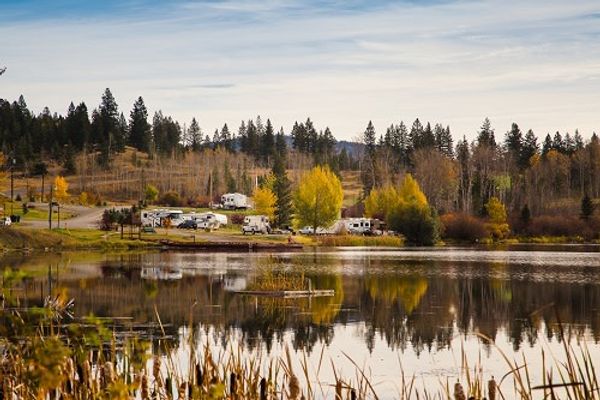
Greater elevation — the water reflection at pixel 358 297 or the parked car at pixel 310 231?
the parked car at pixel 310 231

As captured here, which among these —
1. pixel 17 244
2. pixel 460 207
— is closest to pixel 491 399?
pixel 17 244

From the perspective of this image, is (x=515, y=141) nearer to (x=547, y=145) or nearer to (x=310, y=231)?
(x=547, y=145)

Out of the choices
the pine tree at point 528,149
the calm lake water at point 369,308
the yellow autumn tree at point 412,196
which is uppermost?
the pine tree at point 528,149

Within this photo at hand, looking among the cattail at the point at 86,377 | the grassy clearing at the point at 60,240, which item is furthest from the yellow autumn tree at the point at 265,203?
the cattail at the point at 86,377

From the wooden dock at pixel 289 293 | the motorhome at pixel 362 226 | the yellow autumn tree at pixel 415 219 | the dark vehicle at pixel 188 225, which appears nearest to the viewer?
the wooden dock at pixel 289 293

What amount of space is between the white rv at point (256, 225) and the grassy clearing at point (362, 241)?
7521 mm

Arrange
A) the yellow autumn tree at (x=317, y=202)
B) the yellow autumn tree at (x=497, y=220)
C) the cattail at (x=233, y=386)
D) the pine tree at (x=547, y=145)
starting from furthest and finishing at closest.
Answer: the pine tree at (x=547, y=145) < the yellow autumn tree at (x=497, y=220) < the yellow autumn tree at (x=317, y=202) < the cattail at (x=233, y=386)

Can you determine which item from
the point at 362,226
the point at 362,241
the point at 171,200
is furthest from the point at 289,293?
the point at 171,200

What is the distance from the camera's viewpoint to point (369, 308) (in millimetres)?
34188

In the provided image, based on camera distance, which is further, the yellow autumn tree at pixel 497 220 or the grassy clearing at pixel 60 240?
the yellow autumn tree at pixel 497 220

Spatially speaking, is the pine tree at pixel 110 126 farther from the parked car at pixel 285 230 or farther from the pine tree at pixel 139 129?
the parked car at pixel 285 230

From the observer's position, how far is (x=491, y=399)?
25.3 ft

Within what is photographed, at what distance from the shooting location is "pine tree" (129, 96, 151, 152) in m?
175

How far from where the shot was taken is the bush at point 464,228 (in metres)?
102
